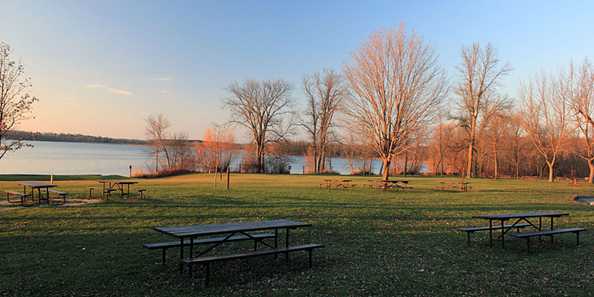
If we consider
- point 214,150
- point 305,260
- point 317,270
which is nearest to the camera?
point 317,270

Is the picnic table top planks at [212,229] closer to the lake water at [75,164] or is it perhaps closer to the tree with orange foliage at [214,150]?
the lake water at [75,164]

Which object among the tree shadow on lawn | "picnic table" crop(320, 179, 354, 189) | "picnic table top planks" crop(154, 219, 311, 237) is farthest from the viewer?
"picnic table" crop(320, 179, 354, 189)

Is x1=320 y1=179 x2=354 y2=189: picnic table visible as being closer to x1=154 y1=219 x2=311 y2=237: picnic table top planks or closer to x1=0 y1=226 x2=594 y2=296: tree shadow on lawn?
x1=0 y1=226 x2=594 y2=296: tree shadow on lawn

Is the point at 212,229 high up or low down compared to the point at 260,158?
down

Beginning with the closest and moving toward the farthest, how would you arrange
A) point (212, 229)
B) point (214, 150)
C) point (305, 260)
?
point (212, 229), point (305, 260), point (214, 150)

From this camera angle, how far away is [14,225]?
10.1 metres

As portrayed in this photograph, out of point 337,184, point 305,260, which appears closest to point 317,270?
point 305,260

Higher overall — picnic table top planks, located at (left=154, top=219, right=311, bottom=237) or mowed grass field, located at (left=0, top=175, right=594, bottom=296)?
picnic table top planks, located at (left=154, top=219, right=311, bottom=237)

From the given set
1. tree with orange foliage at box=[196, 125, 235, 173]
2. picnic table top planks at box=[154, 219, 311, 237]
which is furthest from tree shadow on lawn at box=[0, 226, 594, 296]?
tree with orange foliage at box=[196, 125, 235, 173]

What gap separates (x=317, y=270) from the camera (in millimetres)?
6391

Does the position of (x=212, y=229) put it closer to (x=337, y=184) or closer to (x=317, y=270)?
(x=317, y=270)

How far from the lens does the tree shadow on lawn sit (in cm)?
538

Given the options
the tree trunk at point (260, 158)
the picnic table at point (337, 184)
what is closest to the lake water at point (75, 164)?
the tree trunk at point (260, 158)

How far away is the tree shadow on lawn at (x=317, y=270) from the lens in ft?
17.7
